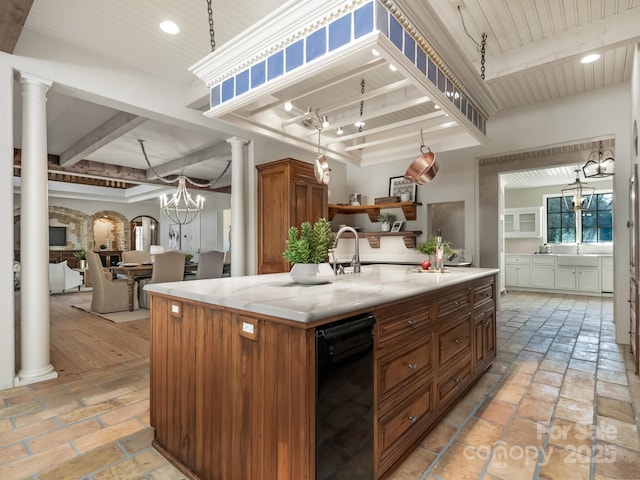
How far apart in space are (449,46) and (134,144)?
561 centimetres

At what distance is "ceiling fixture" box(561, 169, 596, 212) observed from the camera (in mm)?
7094

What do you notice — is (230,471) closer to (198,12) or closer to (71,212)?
(198,12)

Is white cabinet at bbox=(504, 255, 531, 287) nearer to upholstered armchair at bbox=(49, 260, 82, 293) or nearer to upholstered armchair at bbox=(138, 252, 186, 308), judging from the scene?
upholstered armchair at bbox=(138, 252, 186, 308)

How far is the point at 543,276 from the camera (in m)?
7.78

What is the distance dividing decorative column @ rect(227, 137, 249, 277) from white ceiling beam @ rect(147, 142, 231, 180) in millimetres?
1138

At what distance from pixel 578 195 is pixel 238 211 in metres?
7.02

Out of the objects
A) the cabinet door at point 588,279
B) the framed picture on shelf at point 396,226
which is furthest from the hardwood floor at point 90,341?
the cabinet door at point 588,279

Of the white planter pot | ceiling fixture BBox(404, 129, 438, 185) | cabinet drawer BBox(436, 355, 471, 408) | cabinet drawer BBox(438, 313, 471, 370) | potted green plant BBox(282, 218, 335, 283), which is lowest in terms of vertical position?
cabinet drawer BBox(436, 355, 471, 408)

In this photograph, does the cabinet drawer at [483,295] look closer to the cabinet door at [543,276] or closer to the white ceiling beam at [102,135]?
the white ceiling beam at [102,135]

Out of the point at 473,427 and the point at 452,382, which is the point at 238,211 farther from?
the point at 473,427

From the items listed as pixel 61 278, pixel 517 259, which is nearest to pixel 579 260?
pixel 517 259

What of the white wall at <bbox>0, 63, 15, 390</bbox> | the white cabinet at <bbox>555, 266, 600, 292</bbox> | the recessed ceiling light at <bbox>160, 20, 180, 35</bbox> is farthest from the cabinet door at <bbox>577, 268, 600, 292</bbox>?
the white wall at <bbox>0, 63, 15, 390</bbox>

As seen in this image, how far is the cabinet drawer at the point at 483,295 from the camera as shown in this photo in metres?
2.60

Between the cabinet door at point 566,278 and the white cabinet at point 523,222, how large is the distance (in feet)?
4.02
